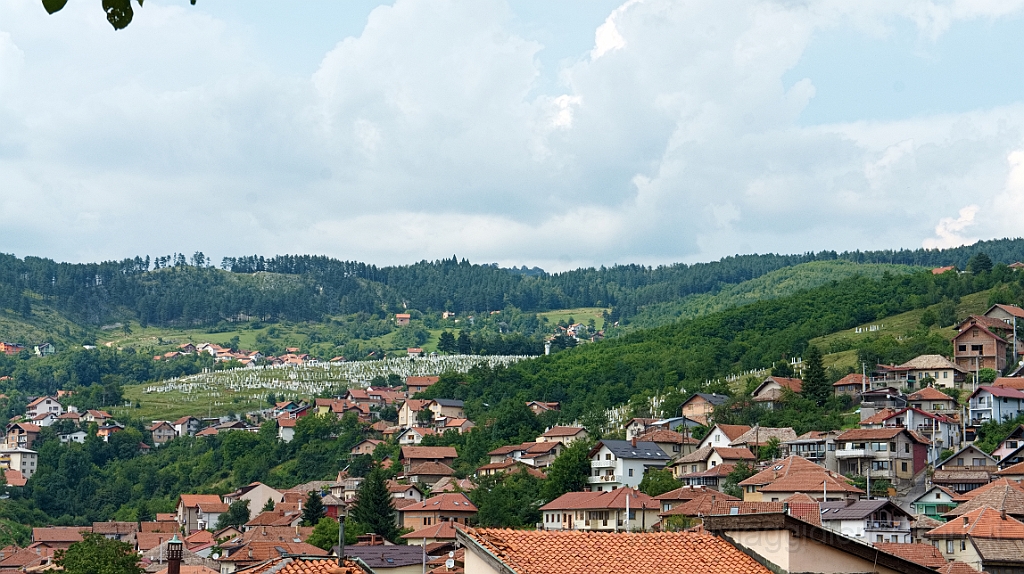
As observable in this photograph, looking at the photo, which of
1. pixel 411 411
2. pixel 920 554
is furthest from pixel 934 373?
pixel 411 411

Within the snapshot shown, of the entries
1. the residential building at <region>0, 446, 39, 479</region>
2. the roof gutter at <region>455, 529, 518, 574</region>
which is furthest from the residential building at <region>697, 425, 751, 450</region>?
the residential building at <region>0, 446, 39, 479</region>

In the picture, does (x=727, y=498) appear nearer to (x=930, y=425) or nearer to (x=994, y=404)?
(x=930, y=425)

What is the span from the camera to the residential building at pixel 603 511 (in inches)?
2773

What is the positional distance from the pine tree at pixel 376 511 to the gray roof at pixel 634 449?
14274 mm

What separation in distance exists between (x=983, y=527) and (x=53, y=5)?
4828 cm

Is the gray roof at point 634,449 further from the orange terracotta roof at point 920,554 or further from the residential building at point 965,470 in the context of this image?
the orange terracotta roof at point 920,554

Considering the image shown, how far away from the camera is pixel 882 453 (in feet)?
249

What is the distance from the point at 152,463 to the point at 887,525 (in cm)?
9871

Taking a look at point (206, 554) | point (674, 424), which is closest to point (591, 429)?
point (674, 424)

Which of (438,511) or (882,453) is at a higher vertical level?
(882,453)

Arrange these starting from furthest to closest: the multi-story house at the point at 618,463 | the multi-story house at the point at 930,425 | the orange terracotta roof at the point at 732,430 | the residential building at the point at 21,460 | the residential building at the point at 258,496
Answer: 1. the residential building at the point at 21,460
2. the residential building at the point at 258,496
3. the orange terracotta roof at the point at 732,430
4. the multi-story house at the point at 618,463
5. the multi-story house at the point at 930,425

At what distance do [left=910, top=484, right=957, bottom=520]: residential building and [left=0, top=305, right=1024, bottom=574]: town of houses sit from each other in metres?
0.13

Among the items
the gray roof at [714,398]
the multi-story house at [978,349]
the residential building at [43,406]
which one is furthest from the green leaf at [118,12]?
the residential building at [43,406]

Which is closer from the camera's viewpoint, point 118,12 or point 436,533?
point 118,12
